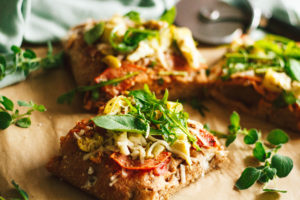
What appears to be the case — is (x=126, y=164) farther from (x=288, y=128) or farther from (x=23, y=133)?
(x=288, y=128)

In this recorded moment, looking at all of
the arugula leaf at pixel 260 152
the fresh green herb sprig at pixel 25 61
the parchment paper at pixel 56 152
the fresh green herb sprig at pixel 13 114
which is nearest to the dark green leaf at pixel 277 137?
the parchment paper at pixel 56 152

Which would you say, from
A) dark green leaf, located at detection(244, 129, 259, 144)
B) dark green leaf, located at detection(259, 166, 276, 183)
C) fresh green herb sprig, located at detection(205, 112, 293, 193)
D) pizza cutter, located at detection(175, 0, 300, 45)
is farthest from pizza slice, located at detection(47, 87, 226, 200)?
pizza cutter, located at detection(175, 0, 300, 45)

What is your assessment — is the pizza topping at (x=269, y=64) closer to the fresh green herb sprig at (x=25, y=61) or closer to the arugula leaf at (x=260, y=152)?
the arugula leaf at (x=260, y=152)

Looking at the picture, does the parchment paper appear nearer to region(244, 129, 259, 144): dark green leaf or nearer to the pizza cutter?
region(244, 129, 259, 144): dark green leaf

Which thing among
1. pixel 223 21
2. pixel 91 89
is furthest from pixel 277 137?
pixel 223 21

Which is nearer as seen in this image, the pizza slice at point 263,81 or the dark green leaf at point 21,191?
the dark green leaf at point 21,191

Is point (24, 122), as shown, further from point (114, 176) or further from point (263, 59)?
point (263, 59)

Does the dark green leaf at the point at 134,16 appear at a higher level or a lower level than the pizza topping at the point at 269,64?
higher
